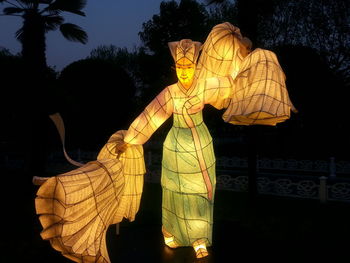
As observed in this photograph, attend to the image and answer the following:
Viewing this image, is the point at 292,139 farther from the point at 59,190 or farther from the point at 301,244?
the point at 59,190

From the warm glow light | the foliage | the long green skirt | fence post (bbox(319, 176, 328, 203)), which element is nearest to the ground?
fence post (bbox(319, 176, 328, 203))

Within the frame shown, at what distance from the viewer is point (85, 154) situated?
15203 millimetres

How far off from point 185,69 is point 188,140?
793 millimetres

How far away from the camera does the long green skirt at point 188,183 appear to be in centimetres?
430

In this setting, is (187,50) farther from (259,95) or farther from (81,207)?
(81,207)

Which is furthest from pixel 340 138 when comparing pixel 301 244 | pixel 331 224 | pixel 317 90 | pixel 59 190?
pixel 59 190

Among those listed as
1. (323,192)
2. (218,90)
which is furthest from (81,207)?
(323,192)

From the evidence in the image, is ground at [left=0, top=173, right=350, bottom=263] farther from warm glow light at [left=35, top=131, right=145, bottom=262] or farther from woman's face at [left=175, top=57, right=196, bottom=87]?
woman's face at [left=175, top=57, right=196, bottom=87]

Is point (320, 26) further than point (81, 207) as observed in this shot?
Yes

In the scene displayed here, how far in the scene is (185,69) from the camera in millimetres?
4211

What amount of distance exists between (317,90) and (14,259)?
9467mm

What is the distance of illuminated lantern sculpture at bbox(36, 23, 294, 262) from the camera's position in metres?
3.52

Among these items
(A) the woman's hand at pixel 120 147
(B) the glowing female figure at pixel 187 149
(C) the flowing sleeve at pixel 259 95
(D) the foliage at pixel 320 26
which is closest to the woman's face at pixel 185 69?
(B) the glowing female figure at pixel 187 149

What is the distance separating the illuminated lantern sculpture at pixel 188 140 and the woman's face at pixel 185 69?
11 mm
